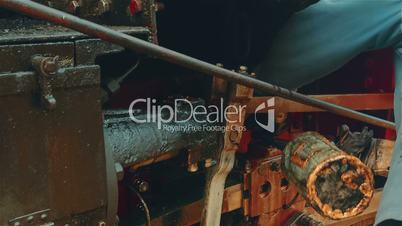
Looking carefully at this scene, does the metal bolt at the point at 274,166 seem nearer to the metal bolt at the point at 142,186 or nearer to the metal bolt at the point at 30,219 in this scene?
the metal bolt at the point at 142,186

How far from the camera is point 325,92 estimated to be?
9.17 ft

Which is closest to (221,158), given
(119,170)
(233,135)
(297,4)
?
(233,135)

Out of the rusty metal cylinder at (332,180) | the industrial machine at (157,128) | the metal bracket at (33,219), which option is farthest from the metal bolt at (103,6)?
the rusty metal cylinder at (332,180)

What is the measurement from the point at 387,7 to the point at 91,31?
4.24ft

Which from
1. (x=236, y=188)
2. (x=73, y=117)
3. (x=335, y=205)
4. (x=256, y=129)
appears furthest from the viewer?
(x=256, y=129)

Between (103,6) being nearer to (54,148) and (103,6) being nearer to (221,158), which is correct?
(54,148)

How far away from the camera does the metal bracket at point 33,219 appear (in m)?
1.36

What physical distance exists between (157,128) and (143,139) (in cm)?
8

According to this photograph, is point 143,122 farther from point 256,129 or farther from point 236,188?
point 256,129

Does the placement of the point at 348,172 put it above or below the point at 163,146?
below

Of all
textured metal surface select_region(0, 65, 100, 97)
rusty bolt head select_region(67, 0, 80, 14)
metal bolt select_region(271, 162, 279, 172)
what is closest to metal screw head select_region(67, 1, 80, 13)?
rusty bolt head select_region(67, 0, 80, 14)

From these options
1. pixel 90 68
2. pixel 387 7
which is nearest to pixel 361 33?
pixel 387 7

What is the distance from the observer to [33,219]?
1391 mm

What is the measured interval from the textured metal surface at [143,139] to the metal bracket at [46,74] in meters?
0.40
